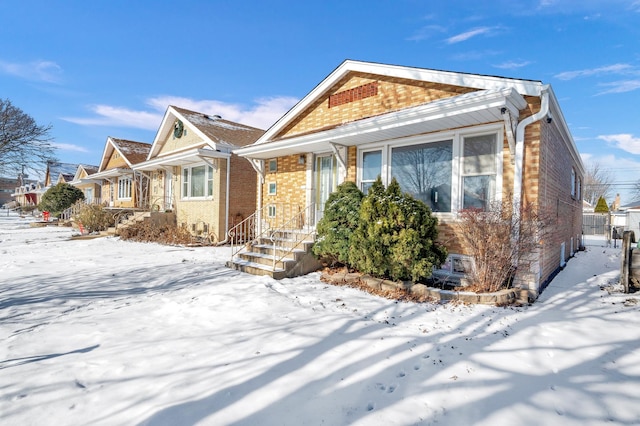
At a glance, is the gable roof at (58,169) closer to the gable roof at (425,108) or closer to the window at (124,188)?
the window at (124,188)

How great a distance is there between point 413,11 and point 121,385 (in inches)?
443

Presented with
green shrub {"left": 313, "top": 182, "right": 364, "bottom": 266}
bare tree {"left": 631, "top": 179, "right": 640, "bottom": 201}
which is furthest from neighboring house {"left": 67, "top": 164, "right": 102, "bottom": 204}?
bare tree {"left": 631, "top": 179, "right": 640, "bottom": 201}

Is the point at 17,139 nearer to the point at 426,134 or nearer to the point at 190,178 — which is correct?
the point at 190,178

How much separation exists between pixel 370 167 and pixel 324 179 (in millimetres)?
1902

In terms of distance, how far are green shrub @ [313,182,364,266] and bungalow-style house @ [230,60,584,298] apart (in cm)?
137

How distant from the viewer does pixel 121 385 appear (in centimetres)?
309

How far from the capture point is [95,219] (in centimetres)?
1788

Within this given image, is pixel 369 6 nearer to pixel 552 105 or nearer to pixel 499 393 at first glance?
pixel 552 105

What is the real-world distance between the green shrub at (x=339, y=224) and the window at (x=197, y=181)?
8.60 meters

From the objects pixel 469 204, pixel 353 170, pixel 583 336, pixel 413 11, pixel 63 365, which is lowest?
pixel 63 365

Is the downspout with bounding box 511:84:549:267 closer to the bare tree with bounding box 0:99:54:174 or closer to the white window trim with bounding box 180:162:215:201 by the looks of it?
the white window trim with bounding box 180:162:215:201

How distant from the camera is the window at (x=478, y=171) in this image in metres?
6.62

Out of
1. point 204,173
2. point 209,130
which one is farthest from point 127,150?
point 204,173

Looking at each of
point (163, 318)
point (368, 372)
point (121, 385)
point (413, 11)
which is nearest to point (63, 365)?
point (121, 385)
